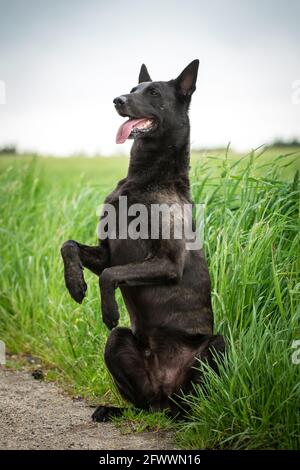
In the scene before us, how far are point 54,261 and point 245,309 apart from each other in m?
2.27

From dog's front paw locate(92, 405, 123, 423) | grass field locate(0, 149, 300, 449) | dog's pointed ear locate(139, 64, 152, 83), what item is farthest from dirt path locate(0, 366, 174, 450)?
dog's pointed ear locate(139, 64, 152, 83)

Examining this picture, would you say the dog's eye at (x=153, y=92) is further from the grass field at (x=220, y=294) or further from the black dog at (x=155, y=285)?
the grass field at (x=220, y=294)

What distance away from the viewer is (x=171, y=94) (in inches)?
182

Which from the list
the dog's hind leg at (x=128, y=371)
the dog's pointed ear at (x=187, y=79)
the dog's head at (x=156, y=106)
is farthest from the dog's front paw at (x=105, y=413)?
the dog's pointed ear at (x=187, y=79)

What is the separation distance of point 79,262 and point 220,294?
1013 mm

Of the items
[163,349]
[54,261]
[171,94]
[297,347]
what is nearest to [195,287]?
[163,349]

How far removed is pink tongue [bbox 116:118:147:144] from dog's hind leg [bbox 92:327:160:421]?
3.94ft

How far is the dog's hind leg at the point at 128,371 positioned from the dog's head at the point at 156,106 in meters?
1.26

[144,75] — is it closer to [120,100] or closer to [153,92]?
[153,92]

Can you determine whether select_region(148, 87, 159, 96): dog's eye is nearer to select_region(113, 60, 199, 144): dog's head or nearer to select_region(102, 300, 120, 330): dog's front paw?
select_region(113, 60, 199, 144): dog's head

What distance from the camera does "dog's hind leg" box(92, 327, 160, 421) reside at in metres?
4.56

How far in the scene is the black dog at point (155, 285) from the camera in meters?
4.46

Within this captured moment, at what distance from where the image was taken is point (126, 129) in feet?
14.7

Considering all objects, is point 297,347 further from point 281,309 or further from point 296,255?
point 296,255
